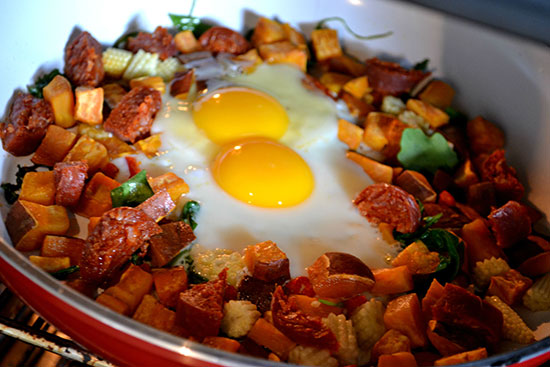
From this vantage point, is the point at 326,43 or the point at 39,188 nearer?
the point at 39,188

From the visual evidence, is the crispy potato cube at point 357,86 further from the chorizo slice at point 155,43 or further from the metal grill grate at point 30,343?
the metal grill grate at point 30,343

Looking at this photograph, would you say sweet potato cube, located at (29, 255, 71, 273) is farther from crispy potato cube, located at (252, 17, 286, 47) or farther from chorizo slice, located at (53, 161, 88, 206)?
crispy potato cube, located at (252, 17, 286, 47)

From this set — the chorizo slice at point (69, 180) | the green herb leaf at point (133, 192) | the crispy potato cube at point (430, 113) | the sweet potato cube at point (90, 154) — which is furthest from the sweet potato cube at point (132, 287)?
the crispy potato cube at point (430, 113)

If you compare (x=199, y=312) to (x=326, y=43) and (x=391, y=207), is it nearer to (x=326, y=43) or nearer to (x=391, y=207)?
(x=391, y=207)

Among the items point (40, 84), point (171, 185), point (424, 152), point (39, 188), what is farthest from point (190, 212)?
point (424, 152)

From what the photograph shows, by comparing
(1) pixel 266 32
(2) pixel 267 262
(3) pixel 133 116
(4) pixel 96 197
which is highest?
(1) pixel 266 32
